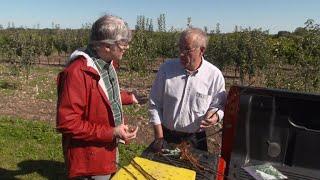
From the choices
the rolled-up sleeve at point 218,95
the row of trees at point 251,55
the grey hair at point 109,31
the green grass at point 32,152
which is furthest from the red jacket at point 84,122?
the row of trees at point 251,55

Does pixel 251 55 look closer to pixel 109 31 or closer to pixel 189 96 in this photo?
pixel 189 96

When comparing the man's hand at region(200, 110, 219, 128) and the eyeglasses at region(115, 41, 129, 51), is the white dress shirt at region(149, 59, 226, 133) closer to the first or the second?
the man's hand at region(200, 110, 219, 128)

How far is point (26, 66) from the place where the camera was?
1652 centimetres

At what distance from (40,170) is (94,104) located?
3296 mm

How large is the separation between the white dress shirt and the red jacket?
0.69 m

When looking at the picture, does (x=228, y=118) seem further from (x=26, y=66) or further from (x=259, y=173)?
(x=26, y=66)

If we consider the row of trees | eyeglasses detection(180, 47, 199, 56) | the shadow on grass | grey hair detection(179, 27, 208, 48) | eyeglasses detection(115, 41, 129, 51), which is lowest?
the shadow on grass

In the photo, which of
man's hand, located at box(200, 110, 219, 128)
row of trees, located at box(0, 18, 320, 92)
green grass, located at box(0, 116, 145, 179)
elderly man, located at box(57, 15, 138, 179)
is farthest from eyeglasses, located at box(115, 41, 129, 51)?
row of trees, located at box(0, 18, 320, 92)

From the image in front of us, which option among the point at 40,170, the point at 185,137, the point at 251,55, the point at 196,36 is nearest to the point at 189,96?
the point at 185,137

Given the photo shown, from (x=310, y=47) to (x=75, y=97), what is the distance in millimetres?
7588

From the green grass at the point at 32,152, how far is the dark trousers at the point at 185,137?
5.66 ft

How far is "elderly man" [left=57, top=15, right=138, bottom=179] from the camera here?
2.83 meters

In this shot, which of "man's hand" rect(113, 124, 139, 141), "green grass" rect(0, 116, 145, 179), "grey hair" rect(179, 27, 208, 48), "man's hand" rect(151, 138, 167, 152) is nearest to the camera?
"man's hand" rect(113, 124, 139, 141)

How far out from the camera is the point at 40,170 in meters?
5.92
